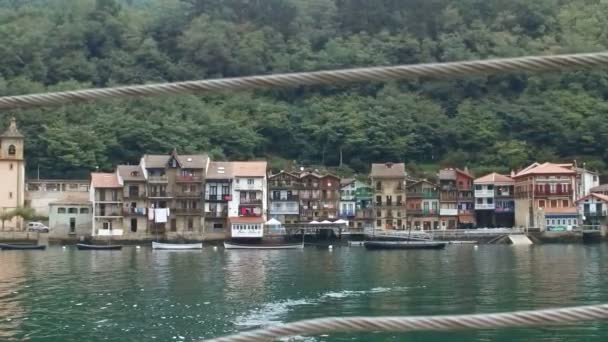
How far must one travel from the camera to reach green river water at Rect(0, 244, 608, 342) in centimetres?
1341

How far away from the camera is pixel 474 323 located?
149 centimetres

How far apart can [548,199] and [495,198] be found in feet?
10.1

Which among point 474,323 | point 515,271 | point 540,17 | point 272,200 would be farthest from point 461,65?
point 540,17

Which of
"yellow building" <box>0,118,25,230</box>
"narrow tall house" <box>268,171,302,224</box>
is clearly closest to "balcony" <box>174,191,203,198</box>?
"narrow tall house" <box>268,171,302,224</box>

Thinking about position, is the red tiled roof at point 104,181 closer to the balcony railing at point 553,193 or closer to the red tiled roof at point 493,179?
the red tiled roof at point 493,179

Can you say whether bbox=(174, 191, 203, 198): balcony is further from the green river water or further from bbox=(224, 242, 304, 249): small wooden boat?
the green river water

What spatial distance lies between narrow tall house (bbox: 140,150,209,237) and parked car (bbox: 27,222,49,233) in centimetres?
561

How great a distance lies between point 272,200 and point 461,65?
4664 centimetres

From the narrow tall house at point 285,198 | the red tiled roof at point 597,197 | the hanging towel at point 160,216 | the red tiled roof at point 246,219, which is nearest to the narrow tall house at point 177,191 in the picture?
the hanging towel at point 160,216

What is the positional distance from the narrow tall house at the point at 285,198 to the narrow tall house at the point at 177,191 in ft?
13.2

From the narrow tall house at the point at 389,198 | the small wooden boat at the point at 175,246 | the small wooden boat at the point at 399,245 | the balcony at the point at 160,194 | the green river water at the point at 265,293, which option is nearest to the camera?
the green river water at the point at 265,293

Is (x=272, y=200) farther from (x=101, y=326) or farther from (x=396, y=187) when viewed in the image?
(x=101, y=326)

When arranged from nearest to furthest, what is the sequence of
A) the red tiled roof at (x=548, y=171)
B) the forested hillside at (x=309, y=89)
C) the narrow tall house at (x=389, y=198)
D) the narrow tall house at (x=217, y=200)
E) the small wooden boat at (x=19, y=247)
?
the small wooden boat at (x=19, y=247) → the narrow tall house at (x=217, y=200) → the red tiled roof at (x=548, y=171) → the narrow tall house at (x=389, y=198) → the forested hillside at (x=309, y=89)

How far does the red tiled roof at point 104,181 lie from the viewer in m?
46.4
